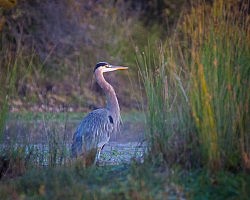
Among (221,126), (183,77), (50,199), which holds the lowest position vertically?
(50,199)

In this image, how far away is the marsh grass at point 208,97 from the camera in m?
7.07

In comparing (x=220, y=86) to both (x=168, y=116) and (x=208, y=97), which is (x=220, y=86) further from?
(x=168, y=116)

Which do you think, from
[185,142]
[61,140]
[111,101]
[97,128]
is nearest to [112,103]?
[111,101]

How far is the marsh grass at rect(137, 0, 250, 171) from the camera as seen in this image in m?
7.07

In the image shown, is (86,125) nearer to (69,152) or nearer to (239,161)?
(69,152)

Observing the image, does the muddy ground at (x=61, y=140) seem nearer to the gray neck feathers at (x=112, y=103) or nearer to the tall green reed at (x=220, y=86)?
the gray neck feathers at (x=112, y=103)

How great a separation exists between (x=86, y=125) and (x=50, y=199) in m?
3.67

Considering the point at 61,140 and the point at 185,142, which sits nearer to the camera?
the point at 185,142

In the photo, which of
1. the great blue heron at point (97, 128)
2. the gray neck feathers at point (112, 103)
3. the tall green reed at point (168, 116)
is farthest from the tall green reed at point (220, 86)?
the gray neck feathers at point (112, 103)

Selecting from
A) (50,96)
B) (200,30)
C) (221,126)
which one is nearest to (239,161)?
(221,126)

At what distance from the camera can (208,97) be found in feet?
23.0

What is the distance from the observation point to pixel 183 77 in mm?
8461

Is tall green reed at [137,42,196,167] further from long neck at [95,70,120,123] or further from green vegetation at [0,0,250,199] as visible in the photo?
long neck at [95,70,120,123]

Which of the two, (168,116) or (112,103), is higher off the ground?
(112,103)
